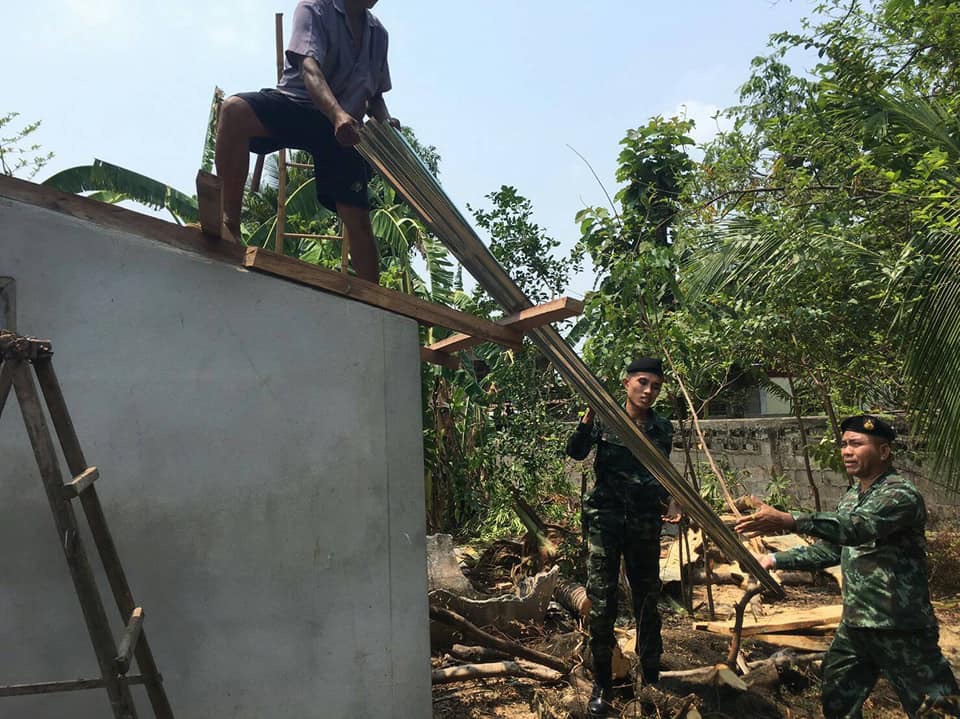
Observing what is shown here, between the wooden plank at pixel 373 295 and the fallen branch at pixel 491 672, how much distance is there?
2158 mm

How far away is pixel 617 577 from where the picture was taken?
3.99 metres

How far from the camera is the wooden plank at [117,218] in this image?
2635 millimetres

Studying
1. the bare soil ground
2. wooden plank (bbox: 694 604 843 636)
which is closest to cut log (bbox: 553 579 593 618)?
the bare soil ground

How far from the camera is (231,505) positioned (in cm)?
279

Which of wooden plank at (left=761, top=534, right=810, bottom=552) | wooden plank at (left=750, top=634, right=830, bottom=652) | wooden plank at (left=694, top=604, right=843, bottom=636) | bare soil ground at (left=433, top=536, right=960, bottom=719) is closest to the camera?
bare soil ground at (left=433, top=536, right=960, bottom=719)

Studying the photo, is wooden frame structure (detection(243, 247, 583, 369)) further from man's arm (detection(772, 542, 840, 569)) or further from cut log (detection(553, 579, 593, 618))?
cut log (detection(553, 579, 593, 618))

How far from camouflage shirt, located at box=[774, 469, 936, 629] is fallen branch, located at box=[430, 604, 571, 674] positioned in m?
1.81

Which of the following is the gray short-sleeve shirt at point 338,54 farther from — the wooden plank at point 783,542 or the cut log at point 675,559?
the wooden plank at point 783,542

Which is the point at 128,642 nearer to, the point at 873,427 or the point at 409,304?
the point at 409,304

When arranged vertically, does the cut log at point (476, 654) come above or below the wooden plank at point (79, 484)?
below

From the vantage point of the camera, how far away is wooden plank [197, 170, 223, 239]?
2.54 metres

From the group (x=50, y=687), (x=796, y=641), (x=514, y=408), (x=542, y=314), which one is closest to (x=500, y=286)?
(x=542, y=314)

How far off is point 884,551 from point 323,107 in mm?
3092

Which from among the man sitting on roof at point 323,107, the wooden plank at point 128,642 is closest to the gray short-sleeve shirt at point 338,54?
the man sitting on roof at point 323,107
